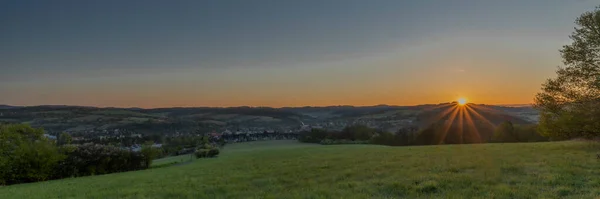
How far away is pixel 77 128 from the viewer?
137375mm

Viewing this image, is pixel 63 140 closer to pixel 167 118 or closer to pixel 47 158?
pixel 47 158

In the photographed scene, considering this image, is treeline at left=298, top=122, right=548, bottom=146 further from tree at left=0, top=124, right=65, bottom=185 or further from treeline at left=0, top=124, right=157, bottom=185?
tree at left=0, top=124, right=65, bottom=185

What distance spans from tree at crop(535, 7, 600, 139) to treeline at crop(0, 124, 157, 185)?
4621cm

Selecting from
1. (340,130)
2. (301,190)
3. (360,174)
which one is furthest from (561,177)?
(340,130)

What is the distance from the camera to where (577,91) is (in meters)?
25.4

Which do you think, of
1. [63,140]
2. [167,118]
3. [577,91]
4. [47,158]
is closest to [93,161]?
[47,158]

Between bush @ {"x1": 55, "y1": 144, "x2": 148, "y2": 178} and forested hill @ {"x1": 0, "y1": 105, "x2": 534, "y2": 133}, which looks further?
forested hill @ {"x1": 0, "y1": 105, "x2": 534, "y2": 133}

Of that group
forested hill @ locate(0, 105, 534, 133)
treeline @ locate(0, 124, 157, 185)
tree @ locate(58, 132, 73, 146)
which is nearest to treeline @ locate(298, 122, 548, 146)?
forested hill @ locate(0, 105, 534, 133)

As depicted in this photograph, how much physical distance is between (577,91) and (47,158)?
2013 inches

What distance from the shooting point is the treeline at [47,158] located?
40531mm

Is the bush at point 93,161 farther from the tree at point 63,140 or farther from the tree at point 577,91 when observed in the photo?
the tree at point 577,91

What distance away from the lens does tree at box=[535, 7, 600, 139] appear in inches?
952

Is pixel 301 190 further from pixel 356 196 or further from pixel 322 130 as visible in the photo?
pixel 322 130

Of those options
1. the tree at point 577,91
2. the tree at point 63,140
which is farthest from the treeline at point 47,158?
the tree at point 577,91
